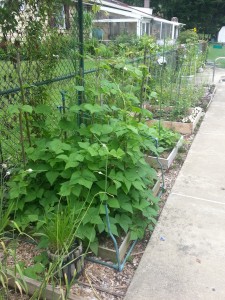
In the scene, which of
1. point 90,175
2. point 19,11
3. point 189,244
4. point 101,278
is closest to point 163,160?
point 189,244

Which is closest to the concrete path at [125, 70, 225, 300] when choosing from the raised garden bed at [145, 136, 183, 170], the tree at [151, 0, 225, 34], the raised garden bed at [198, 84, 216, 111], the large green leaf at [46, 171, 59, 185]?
the raised garden bed at [145, 136, 183, 170]

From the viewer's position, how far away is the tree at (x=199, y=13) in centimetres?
3784

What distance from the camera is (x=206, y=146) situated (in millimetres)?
4941

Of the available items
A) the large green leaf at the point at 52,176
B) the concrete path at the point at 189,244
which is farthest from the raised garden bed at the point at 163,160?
the large green leaf at the point at 52,176

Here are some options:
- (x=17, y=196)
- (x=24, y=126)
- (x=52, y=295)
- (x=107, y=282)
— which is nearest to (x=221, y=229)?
(x=107, y=282)

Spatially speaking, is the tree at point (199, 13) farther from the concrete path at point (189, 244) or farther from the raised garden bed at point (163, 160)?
the concrete path at point (189, 244)

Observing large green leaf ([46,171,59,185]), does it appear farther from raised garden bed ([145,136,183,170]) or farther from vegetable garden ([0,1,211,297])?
raised garden bed ([145,136,183,170])

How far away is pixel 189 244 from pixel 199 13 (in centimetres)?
4149

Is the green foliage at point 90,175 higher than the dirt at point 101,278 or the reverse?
higher

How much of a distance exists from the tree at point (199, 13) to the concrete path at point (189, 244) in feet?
127

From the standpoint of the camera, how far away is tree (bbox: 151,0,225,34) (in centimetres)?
3784

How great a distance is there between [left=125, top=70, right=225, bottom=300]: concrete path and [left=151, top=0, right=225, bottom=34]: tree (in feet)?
127

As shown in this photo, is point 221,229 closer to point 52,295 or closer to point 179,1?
point 52,295

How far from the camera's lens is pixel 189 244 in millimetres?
2652
